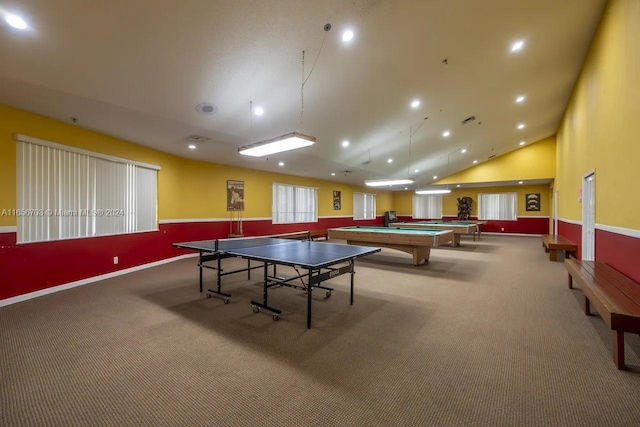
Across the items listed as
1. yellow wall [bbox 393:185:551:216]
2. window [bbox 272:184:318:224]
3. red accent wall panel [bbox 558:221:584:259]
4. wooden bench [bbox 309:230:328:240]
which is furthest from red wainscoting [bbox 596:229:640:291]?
yellow wall [bbox 393:185:551:216]

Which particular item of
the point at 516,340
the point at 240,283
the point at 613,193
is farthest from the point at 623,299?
the point at 240,283

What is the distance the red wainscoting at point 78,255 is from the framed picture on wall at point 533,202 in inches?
604

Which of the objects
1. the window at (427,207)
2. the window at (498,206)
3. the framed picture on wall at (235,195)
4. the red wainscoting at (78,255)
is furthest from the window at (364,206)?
the red wainscoting at (78,255)

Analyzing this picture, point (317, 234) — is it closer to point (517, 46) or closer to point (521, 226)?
point (517, 46)

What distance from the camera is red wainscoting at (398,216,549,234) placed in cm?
1374

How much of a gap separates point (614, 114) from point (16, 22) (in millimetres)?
7275

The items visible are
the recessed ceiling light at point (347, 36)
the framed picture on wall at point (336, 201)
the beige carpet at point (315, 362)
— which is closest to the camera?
the beige carpet at point (315, 362)

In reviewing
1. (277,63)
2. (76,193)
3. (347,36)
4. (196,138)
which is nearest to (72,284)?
(76,193)

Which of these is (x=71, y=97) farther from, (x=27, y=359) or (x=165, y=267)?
(x=165, y=267)

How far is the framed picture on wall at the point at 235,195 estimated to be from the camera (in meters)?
8.70

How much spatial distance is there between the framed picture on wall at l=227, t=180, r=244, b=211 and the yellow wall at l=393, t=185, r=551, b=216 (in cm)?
1244

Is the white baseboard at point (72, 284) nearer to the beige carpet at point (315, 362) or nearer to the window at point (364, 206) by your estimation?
the beige carpet at point (315, 362)

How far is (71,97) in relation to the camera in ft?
12.5

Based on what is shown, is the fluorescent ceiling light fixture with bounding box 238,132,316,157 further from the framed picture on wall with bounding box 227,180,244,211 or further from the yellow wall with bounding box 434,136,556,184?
the yellow wall with bounding box 434,136,556,184
